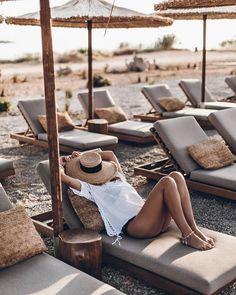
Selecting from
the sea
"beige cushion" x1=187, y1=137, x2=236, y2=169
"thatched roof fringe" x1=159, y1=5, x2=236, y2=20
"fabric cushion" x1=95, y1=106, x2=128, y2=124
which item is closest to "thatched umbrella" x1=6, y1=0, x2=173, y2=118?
the sea

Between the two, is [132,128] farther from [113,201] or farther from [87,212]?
[87,212]

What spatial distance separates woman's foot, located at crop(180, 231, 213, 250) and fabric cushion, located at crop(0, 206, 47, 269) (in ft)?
3.27

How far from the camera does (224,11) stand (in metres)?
10.0

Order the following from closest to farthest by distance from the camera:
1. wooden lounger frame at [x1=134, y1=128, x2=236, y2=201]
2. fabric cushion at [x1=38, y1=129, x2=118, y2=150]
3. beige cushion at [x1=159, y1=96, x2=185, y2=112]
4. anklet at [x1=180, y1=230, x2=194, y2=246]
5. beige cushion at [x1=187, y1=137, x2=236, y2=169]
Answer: anklet at [x1=180, y1=230, x2=194, y2=246] < wooden lounger frame at [x1=134, y1=128, x2=236, y2=201] < beige cushion at [x1=187, y1=137, x2=236, y2=169] < fabric cushion at [x1=38, y1=129, x2=118, y2=150] < beige cushion at [x1=159, y1=96, x2=185, y2=112]

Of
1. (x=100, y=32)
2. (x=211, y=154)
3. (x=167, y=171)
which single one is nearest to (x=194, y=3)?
(x=211, y=154)

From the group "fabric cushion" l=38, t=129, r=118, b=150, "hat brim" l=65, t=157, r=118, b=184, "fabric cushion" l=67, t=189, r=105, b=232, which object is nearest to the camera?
"fabric cushion" l=67, t=189, r=105, b=232

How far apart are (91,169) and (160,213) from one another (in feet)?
2.42

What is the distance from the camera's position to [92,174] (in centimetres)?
425

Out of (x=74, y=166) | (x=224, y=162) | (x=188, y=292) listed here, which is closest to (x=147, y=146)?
(x=224, y=162)

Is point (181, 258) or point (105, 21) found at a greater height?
point (105, 21)

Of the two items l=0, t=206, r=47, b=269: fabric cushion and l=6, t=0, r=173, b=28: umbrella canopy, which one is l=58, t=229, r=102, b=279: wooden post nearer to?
l=0, t=206, r=47, b=269: fabric cushion

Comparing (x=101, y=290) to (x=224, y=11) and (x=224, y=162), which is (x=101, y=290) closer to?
(x=224, y=162)

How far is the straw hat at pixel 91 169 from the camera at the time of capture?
13.9 feet

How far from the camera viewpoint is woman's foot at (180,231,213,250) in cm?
363
